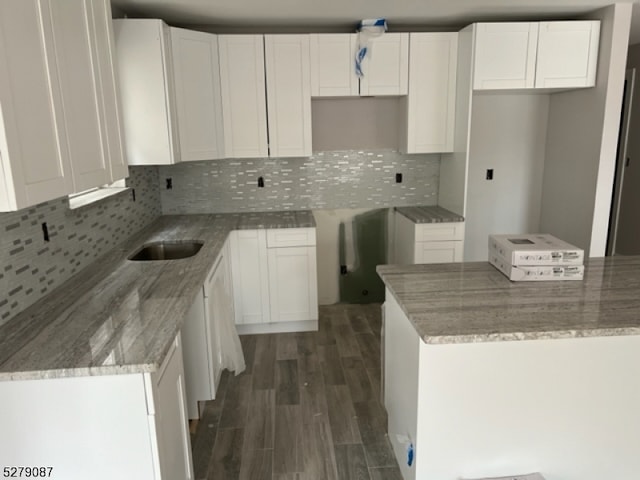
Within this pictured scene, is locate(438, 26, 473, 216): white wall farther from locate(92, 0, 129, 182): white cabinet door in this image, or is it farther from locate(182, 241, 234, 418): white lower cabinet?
locate(92, 0, 129, 182): white cabinet door

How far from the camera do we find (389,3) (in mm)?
2857

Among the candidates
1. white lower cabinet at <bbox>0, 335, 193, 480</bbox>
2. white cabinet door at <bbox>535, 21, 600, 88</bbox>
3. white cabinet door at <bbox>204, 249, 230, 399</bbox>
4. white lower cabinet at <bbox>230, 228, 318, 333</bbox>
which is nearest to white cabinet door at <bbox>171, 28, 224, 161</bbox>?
white lower cabinet at <bbox>230, 228, 318, 333</bbox>

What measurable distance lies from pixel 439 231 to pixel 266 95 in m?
1.72

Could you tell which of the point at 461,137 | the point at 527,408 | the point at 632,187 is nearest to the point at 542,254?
the point at 527,408

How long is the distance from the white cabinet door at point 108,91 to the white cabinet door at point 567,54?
284cm

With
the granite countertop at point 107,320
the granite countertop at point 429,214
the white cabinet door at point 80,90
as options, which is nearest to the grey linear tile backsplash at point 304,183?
the granite countertop at point 429,214

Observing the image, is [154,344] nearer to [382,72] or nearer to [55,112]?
[55,112]

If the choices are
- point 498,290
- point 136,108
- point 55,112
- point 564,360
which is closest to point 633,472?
point 564,360

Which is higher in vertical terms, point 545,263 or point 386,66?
point 386,66

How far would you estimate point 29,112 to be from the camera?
1271 millimetres

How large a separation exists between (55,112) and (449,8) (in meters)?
2.64

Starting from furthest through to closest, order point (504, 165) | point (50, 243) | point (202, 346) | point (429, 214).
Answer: point (504, 165) < point (429, 214) < point (202, 346) < point (50, 243)

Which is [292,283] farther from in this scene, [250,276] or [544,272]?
[544,272]

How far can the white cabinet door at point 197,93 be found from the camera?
9.89 ft
